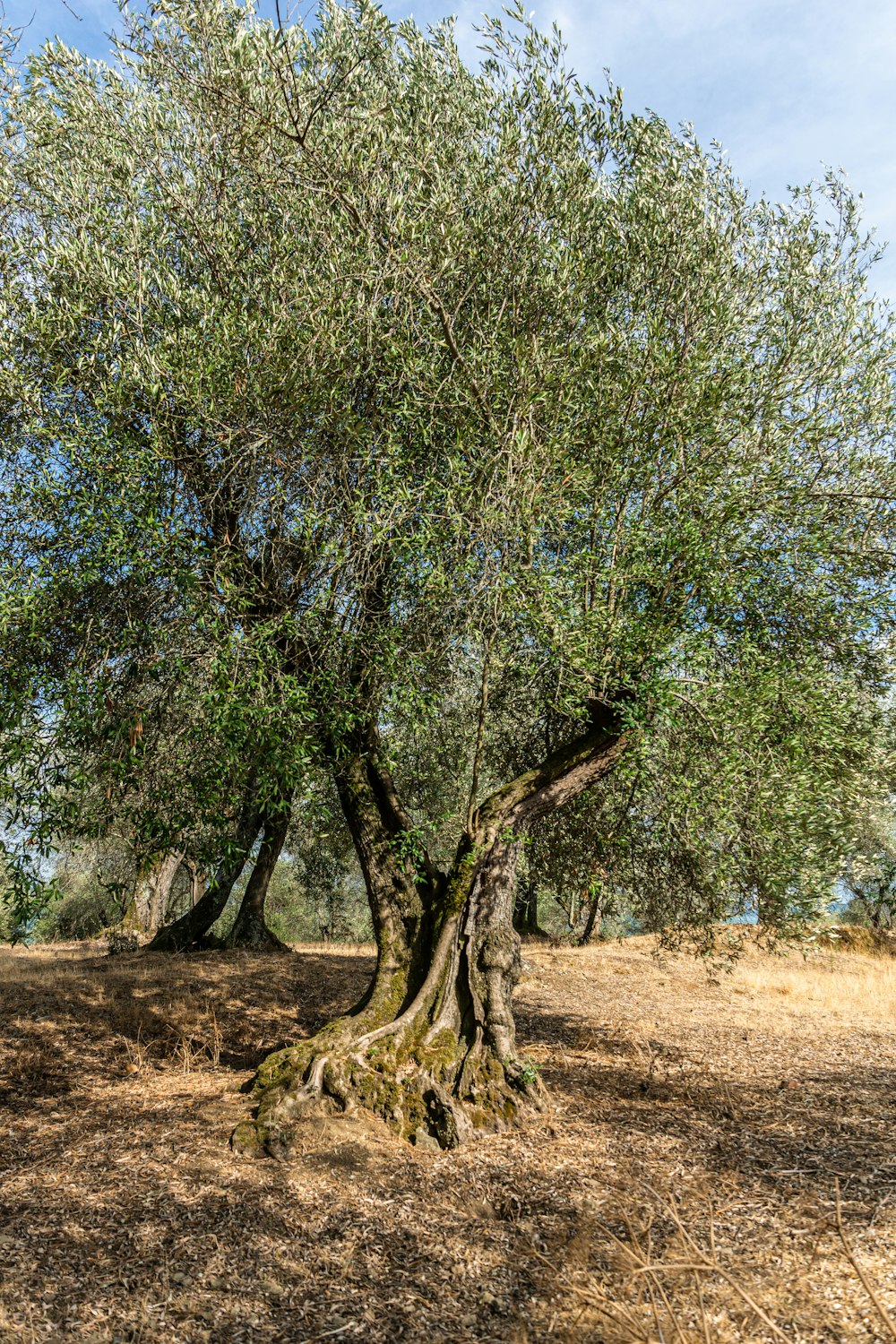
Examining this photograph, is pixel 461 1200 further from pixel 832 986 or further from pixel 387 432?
pixel 832 986

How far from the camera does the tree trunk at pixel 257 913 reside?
774 inches

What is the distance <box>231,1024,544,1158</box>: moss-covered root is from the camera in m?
8.49

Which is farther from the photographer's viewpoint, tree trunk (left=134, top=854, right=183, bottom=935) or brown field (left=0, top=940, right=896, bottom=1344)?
tree trunk (left=134, top=854, right=183, bottom=935)

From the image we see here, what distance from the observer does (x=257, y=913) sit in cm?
2027

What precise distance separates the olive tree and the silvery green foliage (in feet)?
0.17

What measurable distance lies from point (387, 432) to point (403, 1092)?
6.77 metres

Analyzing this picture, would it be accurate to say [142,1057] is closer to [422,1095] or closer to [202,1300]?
[422,1095]

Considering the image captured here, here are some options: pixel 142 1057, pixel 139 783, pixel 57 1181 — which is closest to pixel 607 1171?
pixel 57 1181

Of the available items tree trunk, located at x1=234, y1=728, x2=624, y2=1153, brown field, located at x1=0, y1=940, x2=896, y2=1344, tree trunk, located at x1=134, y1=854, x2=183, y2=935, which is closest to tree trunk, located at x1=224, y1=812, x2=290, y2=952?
tree trunk, located at x1=134, y1=854, x2=183, y2=935

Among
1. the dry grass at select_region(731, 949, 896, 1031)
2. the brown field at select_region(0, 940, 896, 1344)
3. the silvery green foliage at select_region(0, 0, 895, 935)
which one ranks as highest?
the silvery green foliage at select_region(0, 0, 895, 935)

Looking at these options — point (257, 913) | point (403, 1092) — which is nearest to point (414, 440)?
point (403, 1092)

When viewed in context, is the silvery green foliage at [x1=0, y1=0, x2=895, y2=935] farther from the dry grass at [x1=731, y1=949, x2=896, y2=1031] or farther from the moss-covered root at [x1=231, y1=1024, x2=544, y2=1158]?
the dry grass at [x1=731, y1=949, x2=896, y2=1031]

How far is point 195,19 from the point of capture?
902cm

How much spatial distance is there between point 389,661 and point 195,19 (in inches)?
281
